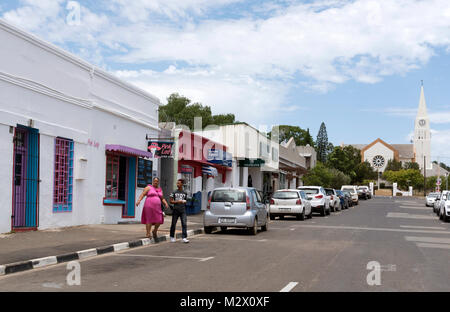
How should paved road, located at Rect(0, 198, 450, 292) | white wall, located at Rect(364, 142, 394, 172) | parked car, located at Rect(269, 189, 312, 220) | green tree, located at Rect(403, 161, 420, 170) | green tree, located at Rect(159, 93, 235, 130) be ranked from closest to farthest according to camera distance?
paved road, located at Rect(0, 198, 450, 292)
parked car, located at Rect(269, 189, 312, 220)
green tree, located at Rect(159, 93, 235, 130)
green tree, located at Rect(403, 161, 420, 170)
white wall, located at Rect(364, 142, 394, 172)

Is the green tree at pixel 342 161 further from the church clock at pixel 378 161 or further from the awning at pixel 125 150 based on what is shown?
the awning at pixel 125 150

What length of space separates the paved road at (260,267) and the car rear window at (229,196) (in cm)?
152

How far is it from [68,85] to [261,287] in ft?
37.9

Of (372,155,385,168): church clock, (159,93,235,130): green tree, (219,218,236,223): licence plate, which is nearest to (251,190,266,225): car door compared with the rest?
(219,218,236,223): licence plate

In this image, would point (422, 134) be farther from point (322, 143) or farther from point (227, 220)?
point (227, 220)

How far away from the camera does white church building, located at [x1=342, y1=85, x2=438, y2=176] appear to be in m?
135

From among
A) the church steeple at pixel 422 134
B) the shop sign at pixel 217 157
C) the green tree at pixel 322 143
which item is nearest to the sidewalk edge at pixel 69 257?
the shop sign at pixel 217 157

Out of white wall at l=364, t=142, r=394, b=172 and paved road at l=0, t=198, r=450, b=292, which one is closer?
paved road at l=0, t=198, r=450, b=292

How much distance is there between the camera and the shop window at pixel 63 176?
16.5 metres

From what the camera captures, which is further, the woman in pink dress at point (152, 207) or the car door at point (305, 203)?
the car door at point (305, 203)

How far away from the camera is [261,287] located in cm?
798

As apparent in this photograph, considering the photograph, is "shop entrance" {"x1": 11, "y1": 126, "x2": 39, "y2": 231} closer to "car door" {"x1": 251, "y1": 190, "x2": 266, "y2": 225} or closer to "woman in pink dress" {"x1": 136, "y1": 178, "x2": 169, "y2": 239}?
"woman in pink dress" {"x1": 136, "y1": 178, "x2": 169, "y2": 239}

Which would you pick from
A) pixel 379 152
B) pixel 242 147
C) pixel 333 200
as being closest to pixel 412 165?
pixel 379 152
